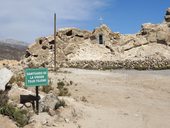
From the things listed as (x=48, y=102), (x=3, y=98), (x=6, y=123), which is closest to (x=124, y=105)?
(x=48, y=102)

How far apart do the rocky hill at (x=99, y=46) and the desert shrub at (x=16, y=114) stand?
1079 inches

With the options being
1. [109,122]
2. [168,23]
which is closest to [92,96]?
[109,122]

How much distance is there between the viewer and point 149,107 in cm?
1439

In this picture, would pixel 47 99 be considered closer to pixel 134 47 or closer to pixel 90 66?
pixel 90 66

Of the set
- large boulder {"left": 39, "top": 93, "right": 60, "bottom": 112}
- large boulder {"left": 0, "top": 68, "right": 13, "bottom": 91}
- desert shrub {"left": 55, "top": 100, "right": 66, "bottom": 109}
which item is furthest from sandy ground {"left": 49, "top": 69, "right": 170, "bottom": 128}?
large boulder {"left": 0, "top": 68, "right": 13, "bottom": 91}

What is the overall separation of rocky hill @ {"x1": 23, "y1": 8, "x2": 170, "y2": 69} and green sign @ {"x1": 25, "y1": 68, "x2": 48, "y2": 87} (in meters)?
26.6

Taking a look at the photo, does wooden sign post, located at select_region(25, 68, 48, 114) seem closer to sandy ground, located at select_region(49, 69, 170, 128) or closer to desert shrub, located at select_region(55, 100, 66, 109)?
desert shrub, located at select_region(55, 100, 66, 109)

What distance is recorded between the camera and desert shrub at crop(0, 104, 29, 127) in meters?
11.0

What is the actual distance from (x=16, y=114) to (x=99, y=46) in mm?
34767

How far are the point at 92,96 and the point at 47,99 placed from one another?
4058 mm

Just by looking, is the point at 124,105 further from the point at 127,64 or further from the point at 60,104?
the point at 127,64

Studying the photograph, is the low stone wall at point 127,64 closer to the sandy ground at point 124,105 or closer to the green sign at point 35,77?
the sandy ground at point 124,105

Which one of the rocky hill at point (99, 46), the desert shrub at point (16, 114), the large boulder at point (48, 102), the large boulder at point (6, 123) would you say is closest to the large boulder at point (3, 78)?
the large boulder at point (48, 102)

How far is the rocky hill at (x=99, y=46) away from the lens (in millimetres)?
41584
